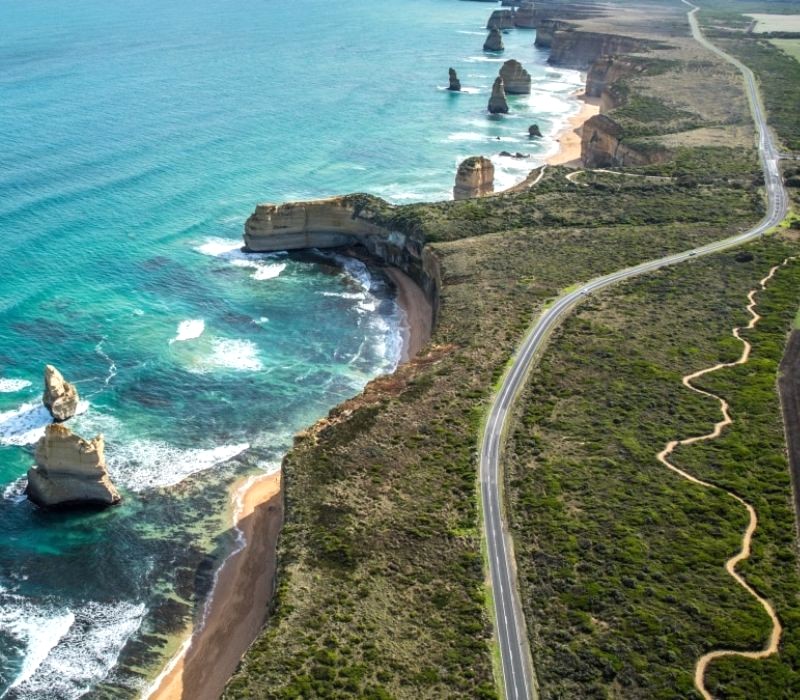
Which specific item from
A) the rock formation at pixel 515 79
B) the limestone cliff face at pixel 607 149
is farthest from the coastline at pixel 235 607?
the rock formation at pixel 515 79

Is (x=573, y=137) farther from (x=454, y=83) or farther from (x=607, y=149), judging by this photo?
(x=454, y=83)

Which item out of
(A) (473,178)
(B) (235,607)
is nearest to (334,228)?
(A) (473,178)

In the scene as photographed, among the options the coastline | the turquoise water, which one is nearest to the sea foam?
the turquoise water

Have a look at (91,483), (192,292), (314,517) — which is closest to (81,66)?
(192,292)

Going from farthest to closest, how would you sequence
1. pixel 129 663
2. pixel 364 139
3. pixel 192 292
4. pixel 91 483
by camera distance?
1. pixel 364 139
2. pixel 192 292
3. pixel 91 483
4. pixel 129 663

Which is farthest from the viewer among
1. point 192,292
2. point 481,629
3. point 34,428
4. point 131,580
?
point 192,292

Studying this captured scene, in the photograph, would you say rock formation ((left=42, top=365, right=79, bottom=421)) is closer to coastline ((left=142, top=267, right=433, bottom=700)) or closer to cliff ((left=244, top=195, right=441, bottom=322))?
coastline ((left=142, top=267, right=433, bottom=700))

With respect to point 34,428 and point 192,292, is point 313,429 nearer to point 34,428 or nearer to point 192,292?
point 34,428

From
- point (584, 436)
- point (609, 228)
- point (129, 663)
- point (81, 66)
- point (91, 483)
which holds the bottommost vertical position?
point (129, 663)
